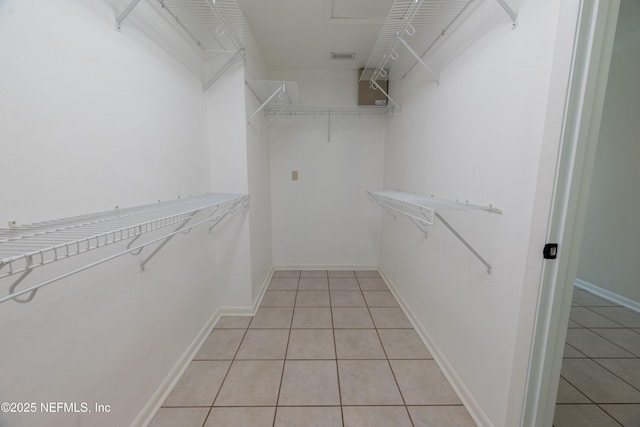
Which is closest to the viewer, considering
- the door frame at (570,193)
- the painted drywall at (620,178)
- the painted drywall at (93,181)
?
the painted drywall at (93,181)

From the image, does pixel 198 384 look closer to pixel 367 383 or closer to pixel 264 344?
pixel 264 344

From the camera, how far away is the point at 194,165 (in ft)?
5.87

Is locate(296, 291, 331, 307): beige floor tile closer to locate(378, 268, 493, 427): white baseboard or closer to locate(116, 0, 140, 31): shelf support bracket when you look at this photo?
locate(378, 268, 493, 427): white baseboard

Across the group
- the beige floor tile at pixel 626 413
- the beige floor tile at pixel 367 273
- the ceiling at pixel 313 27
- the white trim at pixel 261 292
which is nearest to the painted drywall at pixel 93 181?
the white trim at pixel 261 292

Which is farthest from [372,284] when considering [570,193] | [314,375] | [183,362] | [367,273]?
[570,193]

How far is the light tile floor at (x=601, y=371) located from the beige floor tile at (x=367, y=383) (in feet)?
2.70

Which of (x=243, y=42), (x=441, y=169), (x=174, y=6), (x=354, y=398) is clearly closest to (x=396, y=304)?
(x=354, y=398)

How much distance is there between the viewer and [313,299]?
2.58 metres

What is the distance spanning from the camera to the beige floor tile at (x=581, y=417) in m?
1.26

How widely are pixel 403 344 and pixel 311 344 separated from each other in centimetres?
70

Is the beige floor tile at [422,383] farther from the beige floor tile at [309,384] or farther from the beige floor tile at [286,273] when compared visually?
the beige floor tile at [286,273]

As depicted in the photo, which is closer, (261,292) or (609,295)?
(609,295)

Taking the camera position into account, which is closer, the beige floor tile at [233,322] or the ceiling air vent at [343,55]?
the beige floor tile at [233,322]

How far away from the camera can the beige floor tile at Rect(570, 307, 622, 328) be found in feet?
6.83
